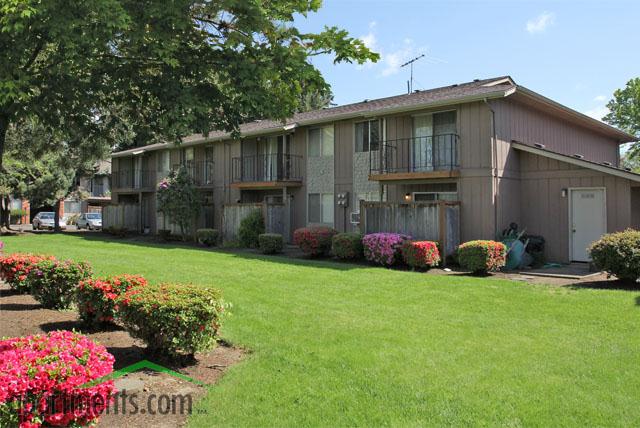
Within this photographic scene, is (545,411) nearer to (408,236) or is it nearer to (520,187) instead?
(408,236)

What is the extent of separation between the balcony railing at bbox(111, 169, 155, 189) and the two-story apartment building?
8593 millimetres

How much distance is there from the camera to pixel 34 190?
108 feet

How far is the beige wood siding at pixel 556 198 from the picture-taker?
1424 centimetres

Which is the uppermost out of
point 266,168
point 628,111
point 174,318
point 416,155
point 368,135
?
point 628,111

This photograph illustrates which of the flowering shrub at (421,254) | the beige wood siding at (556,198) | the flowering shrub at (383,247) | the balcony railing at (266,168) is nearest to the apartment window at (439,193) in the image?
the beige wood siding at (556,198)

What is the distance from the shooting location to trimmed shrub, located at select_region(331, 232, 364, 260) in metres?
15.4

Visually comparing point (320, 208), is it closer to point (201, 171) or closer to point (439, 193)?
point (439, 193)

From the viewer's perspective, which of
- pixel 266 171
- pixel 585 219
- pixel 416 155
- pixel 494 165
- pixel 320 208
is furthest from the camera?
pixel 266 171

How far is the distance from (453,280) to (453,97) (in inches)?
268

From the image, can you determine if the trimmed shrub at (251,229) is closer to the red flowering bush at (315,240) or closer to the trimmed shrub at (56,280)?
the red flowering bush at (315,240)

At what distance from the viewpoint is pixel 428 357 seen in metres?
5.41

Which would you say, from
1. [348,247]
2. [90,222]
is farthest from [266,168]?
[90,222]

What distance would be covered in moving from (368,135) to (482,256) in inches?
313

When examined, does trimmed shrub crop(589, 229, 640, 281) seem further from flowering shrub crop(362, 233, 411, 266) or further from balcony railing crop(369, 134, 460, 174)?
balcony railing crop(369, 134, 460, 174)
